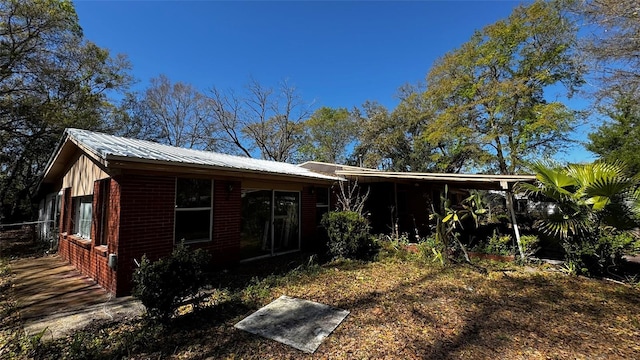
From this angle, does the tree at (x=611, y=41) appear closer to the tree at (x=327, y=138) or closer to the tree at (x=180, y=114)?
the tree at (x=327, y=138)

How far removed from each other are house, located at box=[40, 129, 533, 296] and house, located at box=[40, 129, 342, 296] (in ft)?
0.07

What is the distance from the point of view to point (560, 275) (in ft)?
21.9

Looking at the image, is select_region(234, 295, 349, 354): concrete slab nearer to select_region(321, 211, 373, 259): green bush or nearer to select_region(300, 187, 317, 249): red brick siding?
select_region(321, 211, 373, 259): green bush

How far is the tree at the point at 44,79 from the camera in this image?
1234 cm

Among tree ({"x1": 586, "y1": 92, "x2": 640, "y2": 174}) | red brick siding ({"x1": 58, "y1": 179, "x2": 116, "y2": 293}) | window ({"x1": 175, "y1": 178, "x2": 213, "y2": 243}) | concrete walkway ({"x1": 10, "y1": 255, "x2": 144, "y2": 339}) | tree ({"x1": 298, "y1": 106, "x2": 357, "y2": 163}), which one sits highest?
tree ({"x1": 298, "y1": 106, "x2": 357, "y2": 163})

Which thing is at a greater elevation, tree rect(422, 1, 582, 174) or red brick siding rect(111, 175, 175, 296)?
tree rect(422, 1, 582, 174)

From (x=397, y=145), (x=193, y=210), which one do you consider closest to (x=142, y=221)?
(x=193, y=210)

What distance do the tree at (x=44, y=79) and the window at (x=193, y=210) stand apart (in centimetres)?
1279

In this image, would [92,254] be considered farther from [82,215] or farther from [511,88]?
[511,88]

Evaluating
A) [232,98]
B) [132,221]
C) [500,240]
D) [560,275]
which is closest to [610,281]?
[560,275]

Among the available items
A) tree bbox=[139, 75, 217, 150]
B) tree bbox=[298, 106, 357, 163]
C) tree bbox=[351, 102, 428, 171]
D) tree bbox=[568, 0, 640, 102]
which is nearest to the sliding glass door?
tree bbox=[568, 0, 640, 102]

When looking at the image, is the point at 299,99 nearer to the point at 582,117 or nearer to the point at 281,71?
the point at 281,71

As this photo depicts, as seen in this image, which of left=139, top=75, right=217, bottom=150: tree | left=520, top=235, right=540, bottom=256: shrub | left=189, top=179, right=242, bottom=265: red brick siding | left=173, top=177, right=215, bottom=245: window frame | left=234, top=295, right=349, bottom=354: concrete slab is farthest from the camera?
left=139, top=75, right=217, bottom=150: tree

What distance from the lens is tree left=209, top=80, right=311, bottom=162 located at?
24141 millimetres
